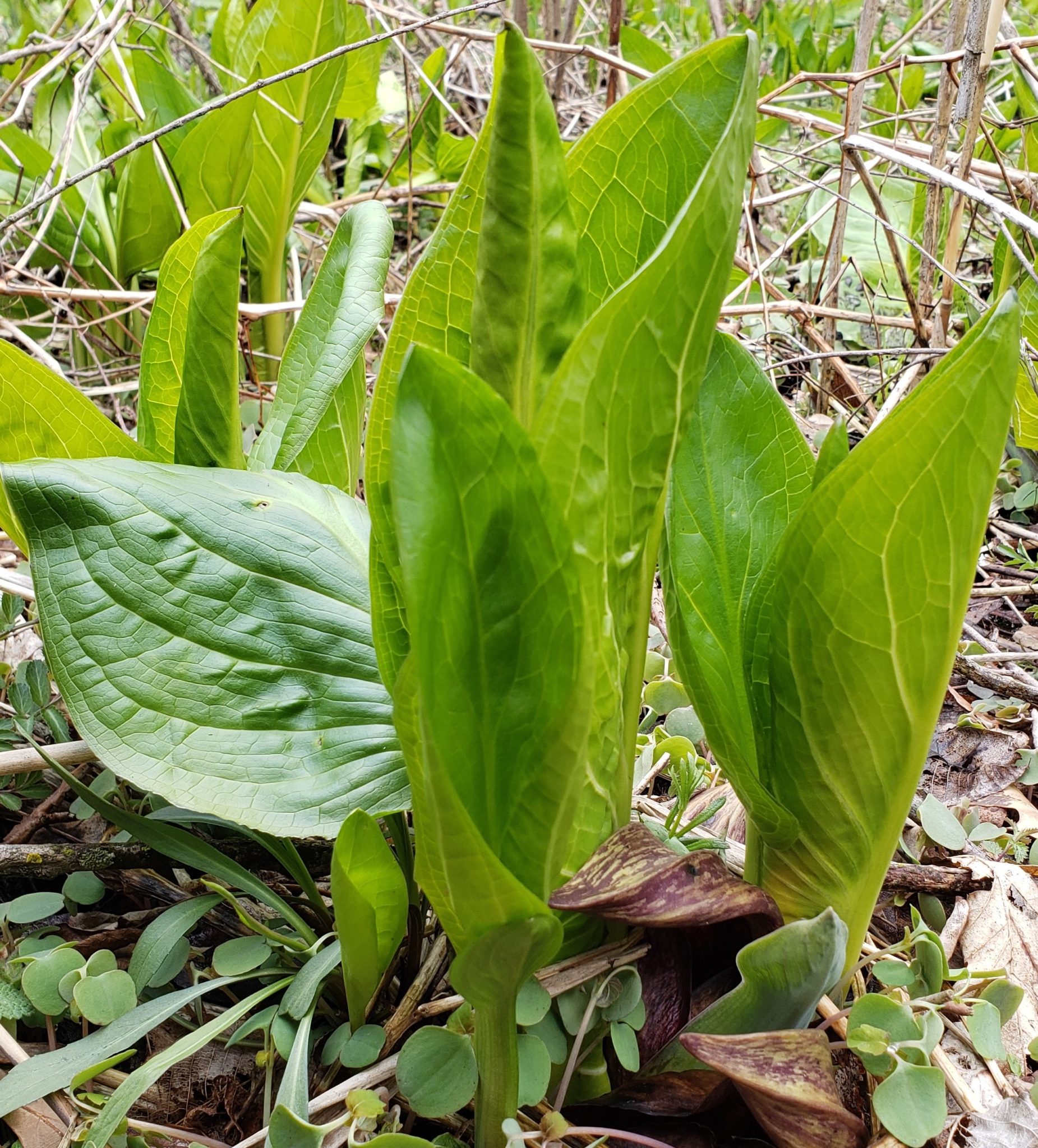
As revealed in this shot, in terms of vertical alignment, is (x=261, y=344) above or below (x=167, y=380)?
below

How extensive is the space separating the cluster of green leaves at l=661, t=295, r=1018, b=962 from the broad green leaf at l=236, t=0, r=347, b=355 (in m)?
1.32

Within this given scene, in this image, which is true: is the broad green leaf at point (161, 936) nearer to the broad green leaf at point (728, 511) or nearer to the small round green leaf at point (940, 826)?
the broad green leaf at point (728, 511)

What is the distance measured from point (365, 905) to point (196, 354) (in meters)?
0.46

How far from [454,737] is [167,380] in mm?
620

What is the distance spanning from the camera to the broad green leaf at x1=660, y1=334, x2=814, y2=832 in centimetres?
70

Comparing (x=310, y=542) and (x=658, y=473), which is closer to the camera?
(x=658, y=473)

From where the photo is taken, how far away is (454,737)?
0.49 m

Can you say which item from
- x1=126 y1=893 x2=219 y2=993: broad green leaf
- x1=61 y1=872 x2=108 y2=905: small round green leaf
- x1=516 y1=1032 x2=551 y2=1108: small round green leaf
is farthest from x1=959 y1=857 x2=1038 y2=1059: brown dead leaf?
x1=61 y1=872 x2=108 y2=905: small round green leaf

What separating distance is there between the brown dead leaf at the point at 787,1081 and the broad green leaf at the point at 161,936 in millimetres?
402

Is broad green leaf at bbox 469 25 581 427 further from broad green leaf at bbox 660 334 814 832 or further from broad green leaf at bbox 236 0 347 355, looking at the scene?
broad green leaf at bbox 236 0 347 355

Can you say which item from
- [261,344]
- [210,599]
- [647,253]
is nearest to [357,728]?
[210,599]

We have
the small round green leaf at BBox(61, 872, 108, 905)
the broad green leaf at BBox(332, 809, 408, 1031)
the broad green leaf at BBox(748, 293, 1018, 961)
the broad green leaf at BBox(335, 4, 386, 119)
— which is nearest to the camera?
the broad green leaf at BBox(748, 293, 1018, 961)

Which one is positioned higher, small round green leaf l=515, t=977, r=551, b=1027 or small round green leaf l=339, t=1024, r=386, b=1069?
small round green leaf l=515, t=977, r=551, b=1027

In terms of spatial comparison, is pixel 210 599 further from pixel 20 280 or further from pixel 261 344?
pixel 20 280
